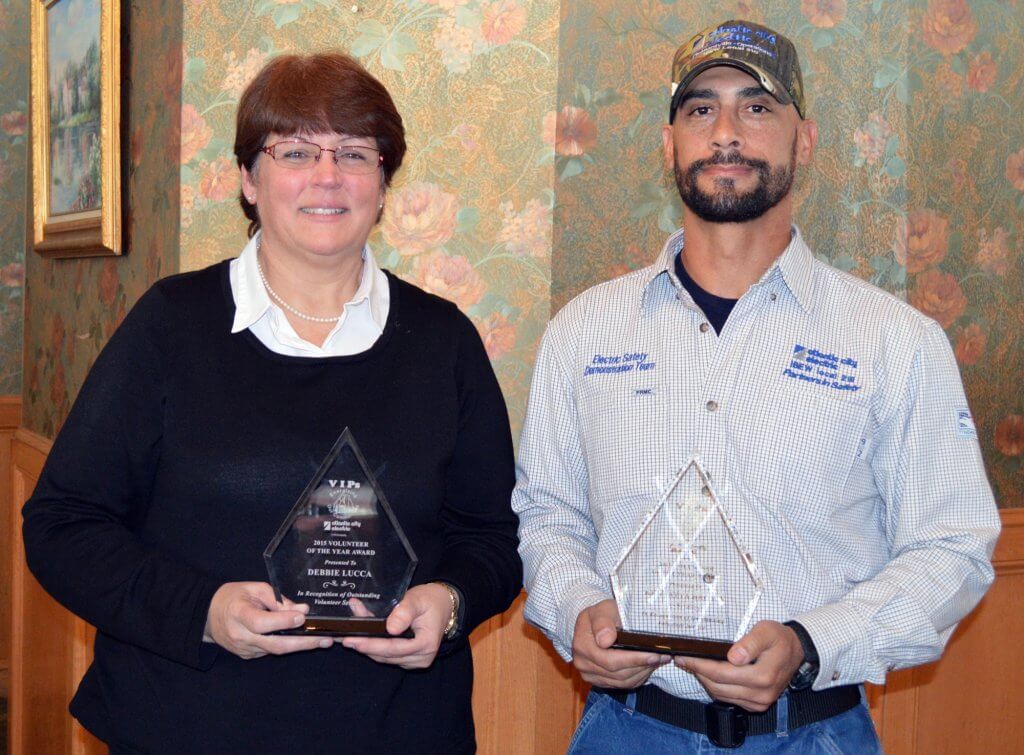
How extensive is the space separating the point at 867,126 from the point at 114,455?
1.68 m

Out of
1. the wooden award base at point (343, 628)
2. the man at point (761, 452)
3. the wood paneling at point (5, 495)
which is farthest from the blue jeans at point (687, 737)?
the wood paneling at point (5, 495)

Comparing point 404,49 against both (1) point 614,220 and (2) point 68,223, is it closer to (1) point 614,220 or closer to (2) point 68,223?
(1) point 614,220

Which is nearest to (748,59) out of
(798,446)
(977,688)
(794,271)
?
(794,271)

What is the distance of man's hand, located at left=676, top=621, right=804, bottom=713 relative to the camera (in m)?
1.41

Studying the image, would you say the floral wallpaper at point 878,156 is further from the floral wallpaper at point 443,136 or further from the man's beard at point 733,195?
the man's beard at point 733,195

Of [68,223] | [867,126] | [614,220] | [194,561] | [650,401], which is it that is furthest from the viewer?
[68,223]

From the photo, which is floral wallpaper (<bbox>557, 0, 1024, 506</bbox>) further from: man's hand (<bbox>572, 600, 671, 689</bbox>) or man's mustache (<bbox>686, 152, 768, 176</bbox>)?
man's hand (<bbox>572, 600, 671, 689</bbox>)

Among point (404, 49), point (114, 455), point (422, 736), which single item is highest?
point (404, 49)

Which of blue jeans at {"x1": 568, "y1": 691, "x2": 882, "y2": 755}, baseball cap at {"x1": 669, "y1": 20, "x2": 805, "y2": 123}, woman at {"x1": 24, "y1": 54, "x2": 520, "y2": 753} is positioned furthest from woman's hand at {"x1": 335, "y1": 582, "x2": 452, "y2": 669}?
baseball cap at {"x1": 669, "y1": 20, "x2": 805, "y2": 123}

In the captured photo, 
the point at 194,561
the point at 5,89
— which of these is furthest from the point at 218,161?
the point at 5,89

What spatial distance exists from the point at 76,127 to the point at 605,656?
2.24 meters

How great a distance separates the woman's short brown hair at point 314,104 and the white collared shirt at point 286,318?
170mm

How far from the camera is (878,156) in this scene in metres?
2.41

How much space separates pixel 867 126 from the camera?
2408mm
